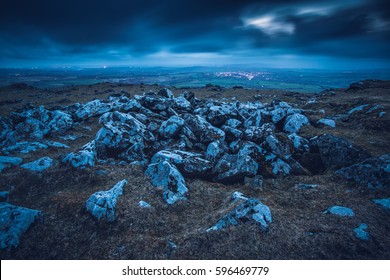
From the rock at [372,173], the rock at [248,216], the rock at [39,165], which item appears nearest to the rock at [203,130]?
the rock at [248,216]

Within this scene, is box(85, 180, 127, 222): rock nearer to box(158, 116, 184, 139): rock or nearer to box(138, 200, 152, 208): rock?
box(138, 200, 152, 208): rock

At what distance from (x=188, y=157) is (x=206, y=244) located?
6.80 meters

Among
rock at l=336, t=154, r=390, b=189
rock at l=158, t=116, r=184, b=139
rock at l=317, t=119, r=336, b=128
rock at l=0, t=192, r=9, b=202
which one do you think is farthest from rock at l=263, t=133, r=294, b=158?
rock at l=0, t=192, r=9, b=202

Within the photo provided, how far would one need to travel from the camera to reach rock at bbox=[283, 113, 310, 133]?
768 inches

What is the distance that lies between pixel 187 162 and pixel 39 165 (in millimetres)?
10018

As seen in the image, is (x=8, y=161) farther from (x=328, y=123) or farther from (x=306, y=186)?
(x=328, y=123)

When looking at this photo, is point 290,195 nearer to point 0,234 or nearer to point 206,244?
point 206,244

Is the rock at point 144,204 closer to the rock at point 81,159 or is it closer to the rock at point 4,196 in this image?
the rock at point 81,159

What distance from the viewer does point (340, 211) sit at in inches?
363

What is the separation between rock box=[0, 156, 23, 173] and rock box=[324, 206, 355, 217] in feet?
64.2

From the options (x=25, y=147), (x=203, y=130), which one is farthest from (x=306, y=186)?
(x=25, y=147)

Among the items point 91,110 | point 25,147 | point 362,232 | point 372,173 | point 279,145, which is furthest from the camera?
point 91,110

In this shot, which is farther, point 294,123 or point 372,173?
point 294,123

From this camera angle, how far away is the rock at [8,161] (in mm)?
13409
